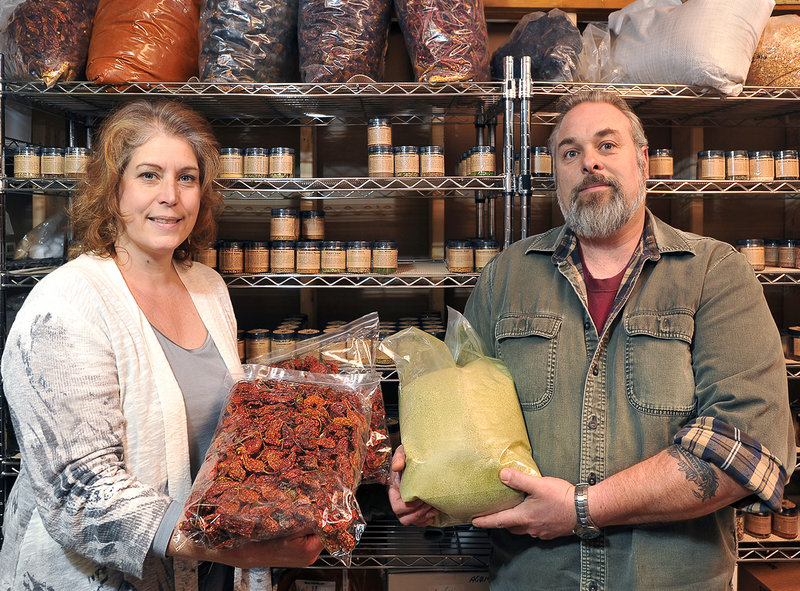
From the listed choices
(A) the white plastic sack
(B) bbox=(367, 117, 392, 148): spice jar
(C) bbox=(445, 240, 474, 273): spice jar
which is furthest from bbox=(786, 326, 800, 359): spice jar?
(B) bbox=(367, 117, 392, 148): spice jar

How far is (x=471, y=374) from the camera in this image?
112cm

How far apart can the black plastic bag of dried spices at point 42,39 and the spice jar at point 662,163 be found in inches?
68.1

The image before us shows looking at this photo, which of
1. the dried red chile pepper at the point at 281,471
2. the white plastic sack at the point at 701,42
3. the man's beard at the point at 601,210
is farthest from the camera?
the white plastic sack at the point at 701,42

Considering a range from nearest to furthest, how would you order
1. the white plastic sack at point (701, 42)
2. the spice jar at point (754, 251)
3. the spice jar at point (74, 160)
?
the white plastic sack at point (701, 42) → the spice jar at point (74, 160) → the spice jar at point (754, 251)

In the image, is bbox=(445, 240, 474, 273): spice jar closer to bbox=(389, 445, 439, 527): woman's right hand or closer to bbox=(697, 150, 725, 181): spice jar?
bbox=(697, 150, 725, 181): spice jar

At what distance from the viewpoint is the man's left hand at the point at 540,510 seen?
1.03 metres

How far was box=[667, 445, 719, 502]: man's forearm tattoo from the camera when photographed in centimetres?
102

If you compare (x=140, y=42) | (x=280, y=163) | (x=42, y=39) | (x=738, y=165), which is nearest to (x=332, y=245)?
(x=280, y=163)

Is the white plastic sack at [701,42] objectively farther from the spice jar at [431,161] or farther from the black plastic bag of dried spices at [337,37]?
the black plastic bag of dried spices at [337,37]

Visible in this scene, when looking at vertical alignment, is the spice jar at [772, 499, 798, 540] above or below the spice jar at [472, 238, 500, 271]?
below

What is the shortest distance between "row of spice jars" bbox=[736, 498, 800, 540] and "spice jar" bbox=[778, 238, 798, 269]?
742 millimetres

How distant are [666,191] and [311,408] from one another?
1346 millimetres

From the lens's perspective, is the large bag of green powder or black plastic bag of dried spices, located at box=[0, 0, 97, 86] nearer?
the large bag of green powder

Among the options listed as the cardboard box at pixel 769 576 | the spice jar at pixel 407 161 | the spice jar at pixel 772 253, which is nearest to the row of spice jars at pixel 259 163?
the spice jar at pixel 407 161
